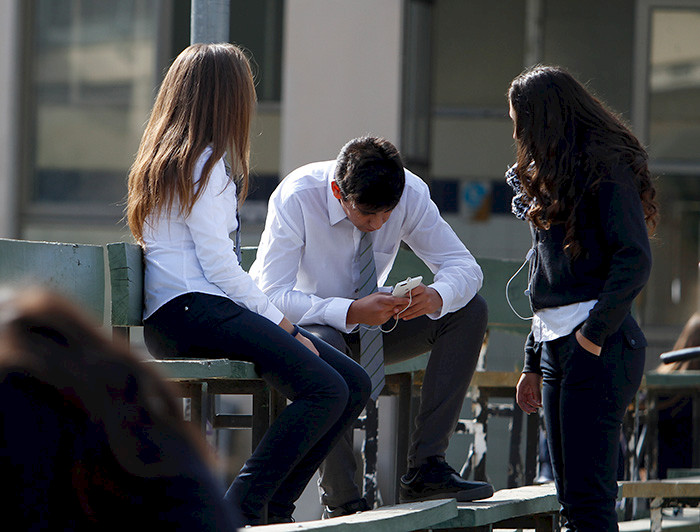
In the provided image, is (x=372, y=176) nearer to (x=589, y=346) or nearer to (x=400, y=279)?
(x=589, y=346)

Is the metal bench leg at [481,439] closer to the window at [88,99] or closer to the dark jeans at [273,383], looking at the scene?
the dark jeans at [273,383]

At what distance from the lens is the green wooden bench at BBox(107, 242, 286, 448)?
8.93ft

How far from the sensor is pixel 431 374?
3.28m

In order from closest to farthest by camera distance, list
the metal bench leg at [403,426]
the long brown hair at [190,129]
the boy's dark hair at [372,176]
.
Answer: the long brown hair at [190,129] → the boy's dark hair at [372,176] → the metal bench leg at [403,426]

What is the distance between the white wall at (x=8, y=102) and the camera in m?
7.88

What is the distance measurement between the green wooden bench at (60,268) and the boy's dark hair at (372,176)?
0.81 m

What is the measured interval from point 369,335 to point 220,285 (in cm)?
68

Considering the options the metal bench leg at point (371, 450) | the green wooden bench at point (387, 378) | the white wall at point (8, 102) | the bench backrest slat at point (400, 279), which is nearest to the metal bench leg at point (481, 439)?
the green wooden bench at point (387, 378)

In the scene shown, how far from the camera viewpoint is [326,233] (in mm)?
3490

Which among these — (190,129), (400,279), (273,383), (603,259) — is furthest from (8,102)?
(603,259)

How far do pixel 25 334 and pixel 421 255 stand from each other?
108 inches

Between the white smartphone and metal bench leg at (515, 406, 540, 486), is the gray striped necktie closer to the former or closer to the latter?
the white smartphone

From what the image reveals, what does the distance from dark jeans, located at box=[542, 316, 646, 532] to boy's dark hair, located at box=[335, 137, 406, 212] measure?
767mm

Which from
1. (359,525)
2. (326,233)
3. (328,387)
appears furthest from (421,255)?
(359,525)
